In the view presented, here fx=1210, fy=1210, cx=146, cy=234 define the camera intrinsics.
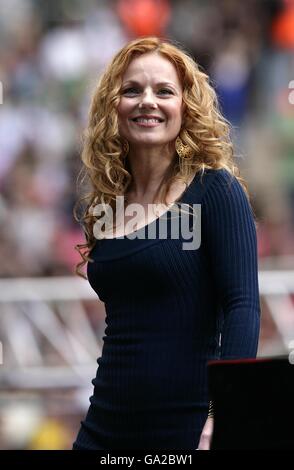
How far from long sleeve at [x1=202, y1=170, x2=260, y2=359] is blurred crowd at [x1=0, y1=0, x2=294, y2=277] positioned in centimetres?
443

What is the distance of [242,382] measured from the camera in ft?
7.82

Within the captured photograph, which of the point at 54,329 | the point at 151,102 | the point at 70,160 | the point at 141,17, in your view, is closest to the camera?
the point at 151,102

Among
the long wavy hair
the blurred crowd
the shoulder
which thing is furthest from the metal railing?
the shoulder

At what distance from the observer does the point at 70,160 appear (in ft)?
25.4

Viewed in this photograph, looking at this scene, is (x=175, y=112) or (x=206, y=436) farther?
(x=175, y=112)

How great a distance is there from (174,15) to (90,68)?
0.82m

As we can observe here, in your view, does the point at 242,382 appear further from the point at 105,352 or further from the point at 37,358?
the point at 37,358

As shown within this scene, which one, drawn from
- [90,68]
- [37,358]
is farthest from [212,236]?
[90,68]

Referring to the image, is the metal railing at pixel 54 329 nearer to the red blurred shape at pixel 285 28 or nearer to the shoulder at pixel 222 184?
the red blurred shape at pixel 285 28

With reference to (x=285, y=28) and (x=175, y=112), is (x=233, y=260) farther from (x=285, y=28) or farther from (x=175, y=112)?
(x=285, y=28)

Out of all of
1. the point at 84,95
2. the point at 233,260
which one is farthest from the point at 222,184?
the point at 84,95

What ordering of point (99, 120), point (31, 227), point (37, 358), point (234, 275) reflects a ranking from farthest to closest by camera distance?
point (31, 227), point (37, 358), point (99, 120), point (234, 275)

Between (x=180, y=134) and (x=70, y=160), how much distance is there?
4.79 meters

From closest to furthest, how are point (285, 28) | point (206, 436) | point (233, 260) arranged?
point (206, 436) < point (233, 260) < point (285, 28)
